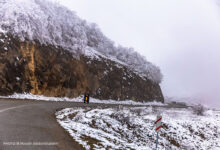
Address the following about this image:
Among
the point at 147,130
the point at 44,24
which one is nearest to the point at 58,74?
the point at 44,24

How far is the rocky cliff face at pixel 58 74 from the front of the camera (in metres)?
27.5

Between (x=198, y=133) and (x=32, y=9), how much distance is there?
36285mm

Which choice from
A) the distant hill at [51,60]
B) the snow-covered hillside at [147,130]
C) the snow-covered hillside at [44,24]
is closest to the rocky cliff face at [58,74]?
the distant hill at [51,60]

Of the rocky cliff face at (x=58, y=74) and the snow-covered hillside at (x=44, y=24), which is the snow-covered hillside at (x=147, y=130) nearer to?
the rocky cliff face at (x=58, y=74)

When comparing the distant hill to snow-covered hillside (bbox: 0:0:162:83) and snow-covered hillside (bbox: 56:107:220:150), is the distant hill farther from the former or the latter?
snow-covered hillside (bbox: 56:107:220:150)

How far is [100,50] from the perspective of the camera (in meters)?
59.2

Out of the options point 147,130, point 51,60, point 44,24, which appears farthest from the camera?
point 51,60

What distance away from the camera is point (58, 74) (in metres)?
35.2

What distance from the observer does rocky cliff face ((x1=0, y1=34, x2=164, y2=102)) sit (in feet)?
90.1

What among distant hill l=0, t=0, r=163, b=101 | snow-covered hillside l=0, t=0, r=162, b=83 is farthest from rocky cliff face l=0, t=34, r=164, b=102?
snow-covered hillside l=0, t=0, r=162, b=83

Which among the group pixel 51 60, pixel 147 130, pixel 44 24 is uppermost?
pixel 44 24

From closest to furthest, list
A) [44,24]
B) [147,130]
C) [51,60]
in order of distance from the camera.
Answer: [147,130] → [44,24] → [51,60]

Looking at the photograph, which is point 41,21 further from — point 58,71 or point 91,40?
point 91,40

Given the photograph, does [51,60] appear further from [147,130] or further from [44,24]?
[147,130]
